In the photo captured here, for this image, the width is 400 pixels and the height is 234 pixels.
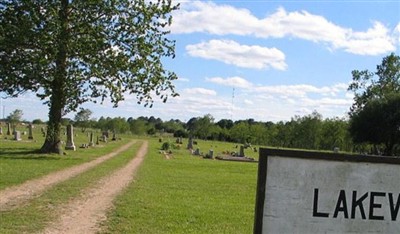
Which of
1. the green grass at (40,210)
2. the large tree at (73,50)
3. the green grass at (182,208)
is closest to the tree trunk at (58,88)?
the large tree at (73,50)

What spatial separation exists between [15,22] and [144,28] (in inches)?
260

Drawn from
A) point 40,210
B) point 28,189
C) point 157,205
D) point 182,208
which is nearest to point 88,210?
point 40,210

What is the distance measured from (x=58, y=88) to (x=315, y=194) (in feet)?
80.6

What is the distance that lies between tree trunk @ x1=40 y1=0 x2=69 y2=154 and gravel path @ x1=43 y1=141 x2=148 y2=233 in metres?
Answer: 11.4

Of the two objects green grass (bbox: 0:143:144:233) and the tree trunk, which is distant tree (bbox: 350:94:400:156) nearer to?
the tree trunk

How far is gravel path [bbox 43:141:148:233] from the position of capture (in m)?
8.82

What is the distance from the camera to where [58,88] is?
26781 millimetres

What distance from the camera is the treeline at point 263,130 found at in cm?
8750

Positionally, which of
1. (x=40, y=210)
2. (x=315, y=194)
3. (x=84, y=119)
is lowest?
(x=40, y=210)

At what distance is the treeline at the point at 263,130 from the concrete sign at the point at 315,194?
6120 centimetres

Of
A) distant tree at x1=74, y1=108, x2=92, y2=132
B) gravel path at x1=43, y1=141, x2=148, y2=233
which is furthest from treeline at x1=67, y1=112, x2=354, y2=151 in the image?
gravel path at x1=43, y1=141, x2=148, y2=233

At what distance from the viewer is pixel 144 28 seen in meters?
27.5

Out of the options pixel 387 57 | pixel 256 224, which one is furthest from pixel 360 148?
pixel 256 224

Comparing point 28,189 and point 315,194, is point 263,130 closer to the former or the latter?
point 28,189
